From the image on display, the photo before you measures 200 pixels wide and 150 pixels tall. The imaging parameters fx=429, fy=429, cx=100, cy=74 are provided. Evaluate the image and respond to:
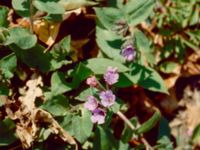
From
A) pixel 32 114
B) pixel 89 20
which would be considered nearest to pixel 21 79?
pixel 32 114

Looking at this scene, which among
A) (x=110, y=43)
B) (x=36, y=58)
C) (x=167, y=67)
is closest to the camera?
(x=36, y=58)

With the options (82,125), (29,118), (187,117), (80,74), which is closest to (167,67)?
(187,117)

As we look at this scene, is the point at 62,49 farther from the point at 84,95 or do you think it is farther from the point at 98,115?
the point at 98,115

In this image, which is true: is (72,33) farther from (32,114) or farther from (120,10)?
(32,114)

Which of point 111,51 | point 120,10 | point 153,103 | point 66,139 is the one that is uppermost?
point 120,10

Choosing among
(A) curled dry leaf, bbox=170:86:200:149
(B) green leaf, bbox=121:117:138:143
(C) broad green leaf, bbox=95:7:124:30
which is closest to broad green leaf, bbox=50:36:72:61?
(C) broad green leaf, bbox=95:7:124:30

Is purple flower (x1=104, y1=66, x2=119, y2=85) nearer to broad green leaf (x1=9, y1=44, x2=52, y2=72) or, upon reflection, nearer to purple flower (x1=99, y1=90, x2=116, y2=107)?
purple flower (x1=99, y1=90, x2=116, y2=107)
